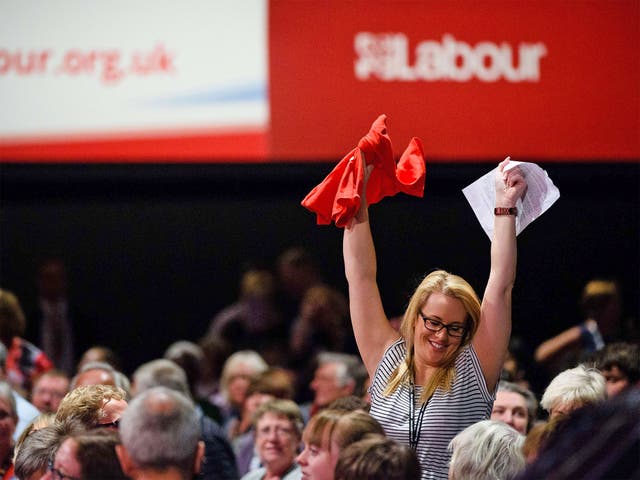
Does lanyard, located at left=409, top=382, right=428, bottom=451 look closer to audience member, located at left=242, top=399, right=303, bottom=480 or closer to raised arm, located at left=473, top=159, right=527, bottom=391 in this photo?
raised arm, located at left=473, top=159, right=527, bottom=391

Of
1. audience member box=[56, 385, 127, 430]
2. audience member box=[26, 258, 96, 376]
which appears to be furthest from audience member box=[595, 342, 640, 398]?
audience member box=[26, 258, 96, 376]

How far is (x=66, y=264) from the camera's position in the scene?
9.69 m

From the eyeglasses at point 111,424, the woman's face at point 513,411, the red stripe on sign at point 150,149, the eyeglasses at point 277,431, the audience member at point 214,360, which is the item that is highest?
the red stripe on sign at point 150,149

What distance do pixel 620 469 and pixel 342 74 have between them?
4863 millimetres

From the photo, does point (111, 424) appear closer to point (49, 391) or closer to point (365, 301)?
point (365, 301)

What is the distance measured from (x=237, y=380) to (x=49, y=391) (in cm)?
125

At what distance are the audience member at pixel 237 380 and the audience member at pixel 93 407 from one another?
2.81 meters

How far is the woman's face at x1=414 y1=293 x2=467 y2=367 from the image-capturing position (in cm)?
348

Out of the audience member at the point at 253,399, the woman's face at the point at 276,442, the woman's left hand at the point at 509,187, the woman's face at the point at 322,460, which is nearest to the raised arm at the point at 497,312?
the woman's left hand at the point at 509,187

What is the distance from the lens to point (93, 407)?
11.7 ft

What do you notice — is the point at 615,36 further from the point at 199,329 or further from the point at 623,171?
the point at 199,329

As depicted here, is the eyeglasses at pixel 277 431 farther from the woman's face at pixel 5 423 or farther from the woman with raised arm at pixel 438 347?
the woman with raised arm at pixel 438 347

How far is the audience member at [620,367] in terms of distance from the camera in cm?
461

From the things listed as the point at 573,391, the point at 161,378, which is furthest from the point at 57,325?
the point at 573,391
